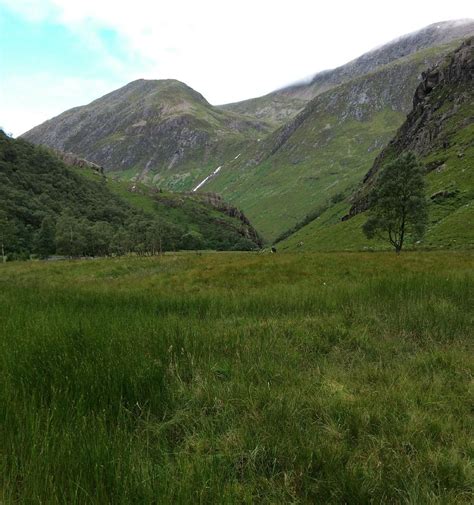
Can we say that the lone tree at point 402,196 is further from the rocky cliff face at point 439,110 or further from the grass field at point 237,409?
the rocky cliff face at point 439,110

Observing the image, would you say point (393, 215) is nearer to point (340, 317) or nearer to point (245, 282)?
point (245, 282)

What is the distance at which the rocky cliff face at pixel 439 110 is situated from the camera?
123250 mm

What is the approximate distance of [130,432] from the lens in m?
3.44

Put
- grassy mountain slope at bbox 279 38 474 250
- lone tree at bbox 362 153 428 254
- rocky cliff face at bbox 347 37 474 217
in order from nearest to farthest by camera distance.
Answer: lone tree at bbox 362 153 428 254, grassy mountain slope at bbox 279 38 474 250, rocky cliff face at bbox 347 37 474 217

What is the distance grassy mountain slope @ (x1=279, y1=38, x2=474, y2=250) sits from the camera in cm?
6900

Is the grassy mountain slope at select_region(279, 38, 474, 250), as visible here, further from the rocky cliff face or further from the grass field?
the grass field

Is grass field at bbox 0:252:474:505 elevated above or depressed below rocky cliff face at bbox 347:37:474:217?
below

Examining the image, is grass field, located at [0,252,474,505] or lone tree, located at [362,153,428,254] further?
lone tree, located at [362,153,428,254]

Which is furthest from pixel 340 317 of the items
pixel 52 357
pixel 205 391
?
pixel 52 357

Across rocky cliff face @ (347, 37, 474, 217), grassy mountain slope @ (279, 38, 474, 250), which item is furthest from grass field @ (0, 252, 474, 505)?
rocky cliff face @ (347, 37, 474, 217)

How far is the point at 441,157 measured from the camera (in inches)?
4247

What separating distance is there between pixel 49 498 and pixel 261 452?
67.1 inches

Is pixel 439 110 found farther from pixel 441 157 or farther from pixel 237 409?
pixel 237 409

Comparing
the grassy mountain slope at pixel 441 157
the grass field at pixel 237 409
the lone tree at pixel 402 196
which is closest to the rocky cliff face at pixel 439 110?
the grassy mountain slope at pixel 441 157
